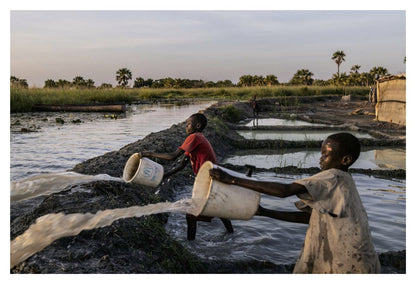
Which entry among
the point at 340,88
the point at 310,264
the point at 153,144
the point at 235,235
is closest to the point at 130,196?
the point at 235,235

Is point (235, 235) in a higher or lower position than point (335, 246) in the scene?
lower

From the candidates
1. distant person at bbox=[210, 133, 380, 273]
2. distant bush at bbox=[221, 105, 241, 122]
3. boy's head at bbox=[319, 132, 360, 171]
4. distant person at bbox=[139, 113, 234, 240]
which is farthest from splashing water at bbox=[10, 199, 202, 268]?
distant bush at bbox=[221, 105, 241, 122]

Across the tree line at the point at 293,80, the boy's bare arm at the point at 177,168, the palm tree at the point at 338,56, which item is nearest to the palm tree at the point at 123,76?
the tree line at the point at 293,80

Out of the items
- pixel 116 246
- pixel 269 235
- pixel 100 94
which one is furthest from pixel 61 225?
pixel 100 94

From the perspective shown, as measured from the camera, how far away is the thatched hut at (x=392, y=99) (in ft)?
42.2

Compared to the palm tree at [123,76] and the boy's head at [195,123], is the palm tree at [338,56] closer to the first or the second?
the palm tree at [123,76]

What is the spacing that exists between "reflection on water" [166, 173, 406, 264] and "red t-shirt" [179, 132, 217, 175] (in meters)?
0.87

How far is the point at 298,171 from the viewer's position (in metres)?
7.20

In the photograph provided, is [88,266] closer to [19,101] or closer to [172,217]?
[172,217]

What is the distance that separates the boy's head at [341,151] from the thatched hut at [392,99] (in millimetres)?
11852

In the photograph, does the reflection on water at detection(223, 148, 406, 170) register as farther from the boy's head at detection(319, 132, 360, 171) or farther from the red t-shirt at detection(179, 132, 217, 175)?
the boy's head at detection(319, 132, 360, 171)

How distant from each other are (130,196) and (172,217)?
0.66 metres

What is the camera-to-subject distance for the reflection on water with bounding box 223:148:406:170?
7996mm
